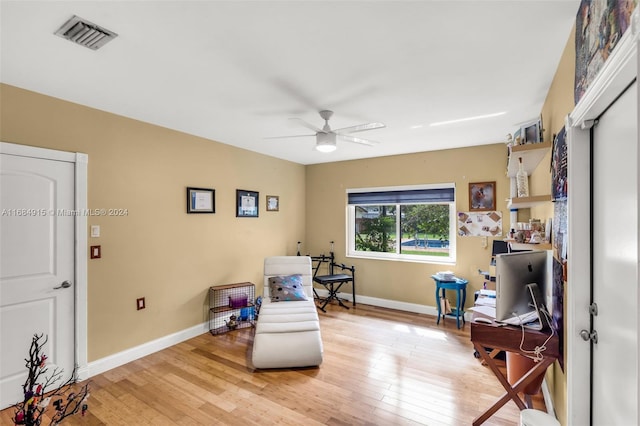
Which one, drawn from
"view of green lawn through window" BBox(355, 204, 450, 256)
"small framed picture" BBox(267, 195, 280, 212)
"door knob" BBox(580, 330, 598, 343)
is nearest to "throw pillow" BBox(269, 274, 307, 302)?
"small framed picture" BBox(267, 195, 280, 212)

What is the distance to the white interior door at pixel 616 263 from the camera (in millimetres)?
1066

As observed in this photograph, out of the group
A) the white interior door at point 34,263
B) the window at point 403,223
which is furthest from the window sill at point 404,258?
the white interior door at point 34,263

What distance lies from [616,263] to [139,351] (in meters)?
3.77

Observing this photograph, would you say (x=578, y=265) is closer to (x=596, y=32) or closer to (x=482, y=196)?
(x=596, y=32)

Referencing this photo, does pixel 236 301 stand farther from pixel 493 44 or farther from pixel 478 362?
pixel 493 44

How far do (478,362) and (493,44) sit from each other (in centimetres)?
280

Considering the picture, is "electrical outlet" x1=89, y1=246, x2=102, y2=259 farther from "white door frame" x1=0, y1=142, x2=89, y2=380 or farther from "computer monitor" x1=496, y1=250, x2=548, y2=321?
"computer monitor" x1=496, y1=250, x2=548, y2=321

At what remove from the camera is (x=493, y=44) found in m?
1.74

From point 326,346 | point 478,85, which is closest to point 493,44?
point 478,85

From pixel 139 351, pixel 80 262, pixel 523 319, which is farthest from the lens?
pixel 139 351

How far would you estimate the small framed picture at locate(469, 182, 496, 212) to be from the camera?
400cm

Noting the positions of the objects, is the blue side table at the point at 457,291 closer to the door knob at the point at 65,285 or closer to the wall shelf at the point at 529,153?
the wall shelf at the point at 529,153

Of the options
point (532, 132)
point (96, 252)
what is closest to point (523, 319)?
point (532, 132)

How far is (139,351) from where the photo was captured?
305 cm
